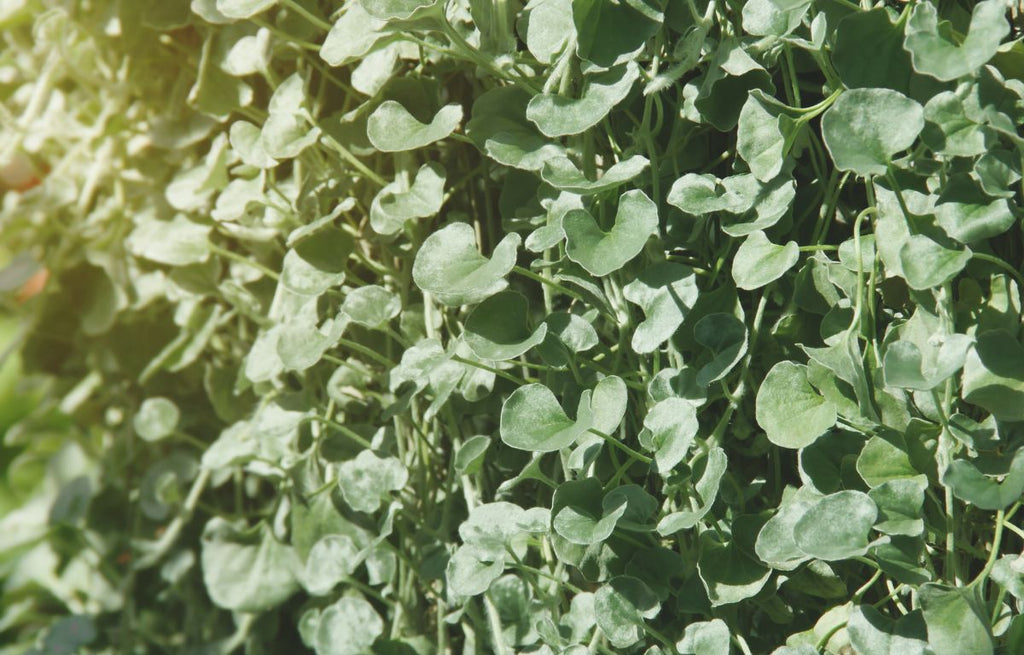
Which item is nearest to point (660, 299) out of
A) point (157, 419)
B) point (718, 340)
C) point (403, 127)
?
point (718, 340)

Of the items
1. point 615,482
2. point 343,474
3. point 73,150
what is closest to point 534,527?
point 615,482

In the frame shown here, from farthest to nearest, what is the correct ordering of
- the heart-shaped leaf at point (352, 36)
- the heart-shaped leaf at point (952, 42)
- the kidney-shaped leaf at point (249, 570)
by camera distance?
the kidney-shaped leaf at point (249, 570) < the heart-shaped leaf at point (352, 36) < the heart-shaped leaf at point (952, 42)

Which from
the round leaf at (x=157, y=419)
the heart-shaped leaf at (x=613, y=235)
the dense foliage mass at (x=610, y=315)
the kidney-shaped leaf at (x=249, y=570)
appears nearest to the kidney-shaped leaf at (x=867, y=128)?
the dense foliage mass at (x=610, y=315)

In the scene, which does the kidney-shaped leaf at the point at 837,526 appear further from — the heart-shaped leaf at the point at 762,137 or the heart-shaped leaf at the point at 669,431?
the heart-shaped leaf at the point at 762,137

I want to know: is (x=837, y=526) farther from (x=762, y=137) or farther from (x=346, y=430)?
(x=346, y=430)

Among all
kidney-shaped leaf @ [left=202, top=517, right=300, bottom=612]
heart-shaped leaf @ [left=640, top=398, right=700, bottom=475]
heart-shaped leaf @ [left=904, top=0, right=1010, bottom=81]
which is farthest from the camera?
kidney-shaped leaf @ [left=202, top=517, right=300, bottom=612]

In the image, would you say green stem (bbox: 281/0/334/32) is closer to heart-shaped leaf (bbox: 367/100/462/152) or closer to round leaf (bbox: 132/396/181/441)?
heart-shaped leaf (bbox: 367/100/462/152)

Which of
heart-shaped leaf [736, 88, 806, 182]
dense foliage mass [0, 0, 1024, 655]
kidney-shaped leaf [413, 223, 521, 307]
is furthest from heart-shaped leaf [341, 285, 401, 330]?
heart-shaped leaf [736, 88, 806, 182]

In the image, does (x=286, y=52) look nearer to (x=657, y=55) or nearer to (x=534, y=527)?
(x=657, y=55)
